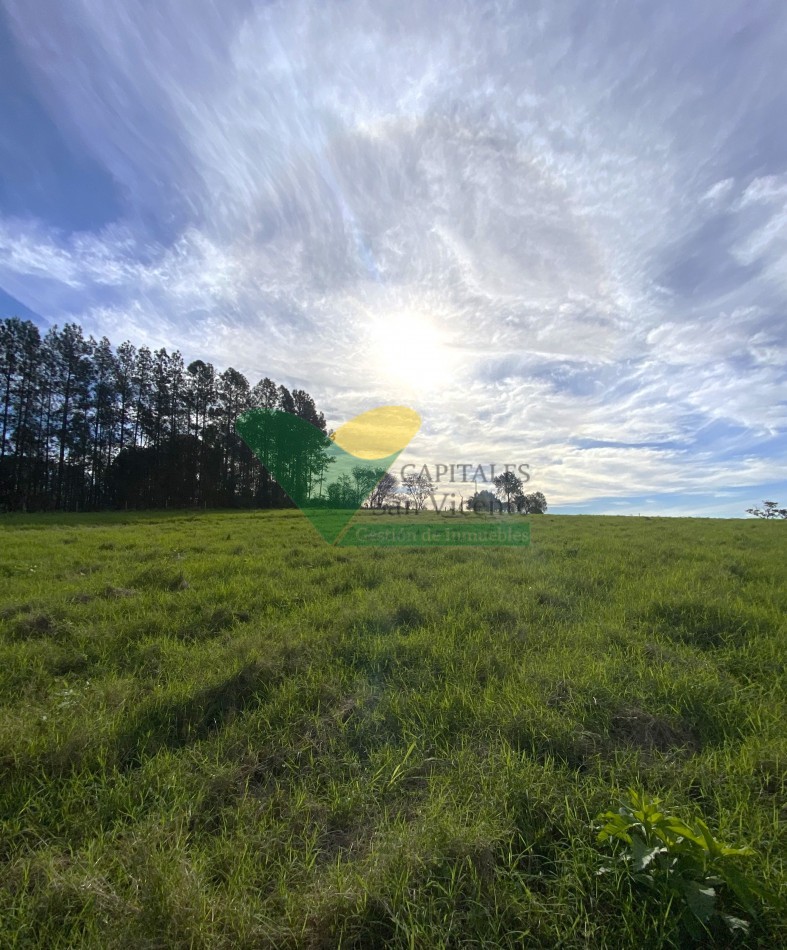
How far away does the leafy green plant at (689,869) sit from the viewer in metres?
1.54

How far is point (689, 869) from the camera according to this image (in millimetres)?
1664

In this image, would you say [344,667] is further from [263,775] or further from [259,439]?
[259,439]

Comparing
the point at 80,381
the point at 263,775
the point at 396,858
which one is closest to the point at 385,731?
the point at 263,775

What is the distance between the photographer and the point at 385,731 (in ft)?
9.41

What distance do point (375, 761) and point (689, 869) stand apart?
1.61 metres

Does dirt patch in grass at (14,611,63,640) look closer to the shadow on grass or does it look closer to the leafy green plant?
the shadow on grass

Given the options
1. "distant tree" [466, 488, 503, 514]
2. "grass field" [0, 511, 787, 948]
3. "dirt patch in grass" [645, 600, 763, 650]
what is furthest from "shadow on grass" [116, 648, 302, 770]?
"distant tree" [466, 488, 503, 514]

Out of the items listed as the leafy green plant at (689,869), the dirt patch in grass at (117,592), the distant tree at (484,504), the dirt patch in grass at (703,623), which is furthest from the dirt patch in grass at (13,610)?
the distant tree at (484,504)

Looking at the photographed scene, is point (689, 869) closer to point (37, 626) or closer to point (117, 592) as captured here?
point (37, 626)

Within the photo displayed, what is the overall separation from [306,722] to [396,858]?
4.32 feet

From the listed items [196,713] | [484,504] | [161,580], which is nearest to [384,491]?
[484,504]

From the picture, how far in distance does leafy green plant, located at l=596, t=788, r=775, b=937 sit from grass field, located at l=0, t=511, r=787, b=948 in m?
0.08

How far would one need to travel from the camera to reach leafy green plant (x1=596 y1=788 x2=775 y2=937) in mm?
1539

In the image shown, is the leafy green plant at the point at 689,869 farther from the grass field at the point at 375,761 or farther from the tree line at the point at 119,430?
the tree line at the point at 119,430
